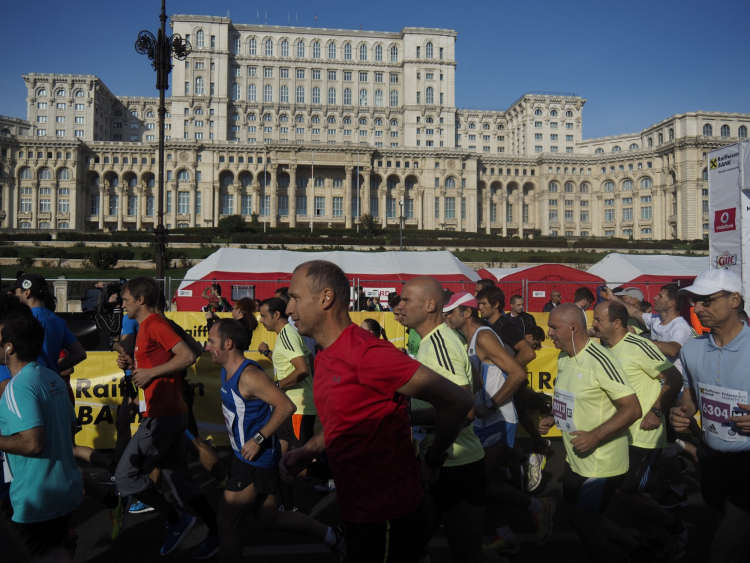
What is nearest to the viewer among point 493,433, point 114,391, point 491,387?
point 493,433

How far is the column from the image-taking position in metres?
73.3

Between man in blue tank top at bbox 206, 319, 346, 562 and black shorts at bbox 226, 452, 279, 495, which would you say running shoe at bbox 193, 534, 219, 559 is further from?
black shorts at bbox 226, 452, 279, 495

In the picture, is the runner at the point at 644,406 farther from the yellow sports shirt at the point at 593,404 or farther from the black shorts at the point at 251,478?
the black shorts at the point at 251,478

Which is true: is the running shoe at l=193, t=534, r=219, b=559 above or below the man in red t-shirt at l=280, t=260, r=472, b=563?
below

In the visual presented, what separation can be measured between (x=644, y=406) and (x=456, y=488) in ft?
6.31

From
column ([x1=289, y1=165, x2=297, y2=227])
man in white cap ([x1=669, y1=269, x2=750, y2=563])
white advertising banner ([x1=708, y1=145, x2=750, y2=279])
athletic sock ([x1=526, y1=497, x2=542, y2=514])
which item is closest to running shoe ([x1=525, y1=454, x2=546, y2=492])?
athletic sock ([x1=526, y1=497, x2=542, y2=514])

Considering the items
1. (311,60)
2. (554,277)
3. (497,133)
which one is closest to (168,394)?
(554,277)

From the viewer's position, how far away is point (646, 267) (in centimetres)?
1842

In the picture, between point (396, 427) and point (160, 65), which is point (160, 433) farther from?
point (160, 65)

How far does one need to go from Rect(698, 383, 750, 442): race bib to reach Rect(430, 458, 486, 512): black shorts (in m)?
1.62

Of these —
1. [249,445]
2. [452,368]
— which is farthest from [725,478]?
[249,445]

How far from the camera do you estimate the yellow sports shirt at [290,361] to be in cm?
527

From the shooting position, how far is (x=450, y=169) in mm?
78812

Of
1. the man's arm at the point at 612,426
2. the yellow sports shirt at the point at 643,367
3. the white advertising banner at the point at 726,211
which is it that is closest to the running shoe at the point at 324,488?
the man's arm at the point at 612,426
